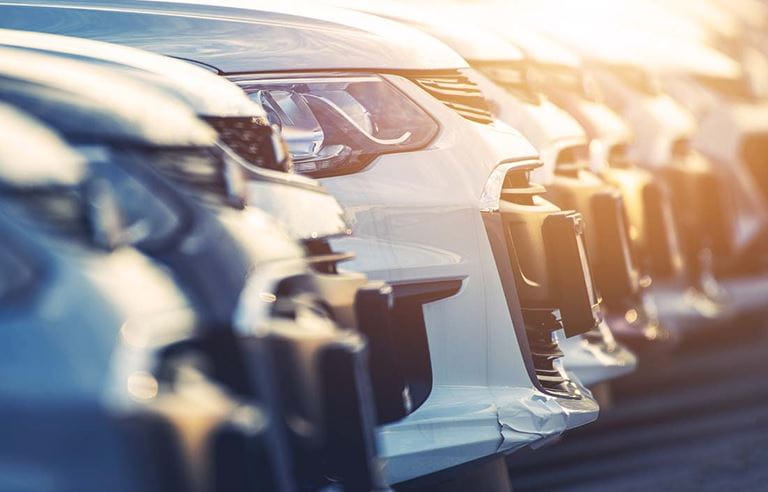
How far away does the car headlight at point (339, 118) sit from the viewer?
4570mm

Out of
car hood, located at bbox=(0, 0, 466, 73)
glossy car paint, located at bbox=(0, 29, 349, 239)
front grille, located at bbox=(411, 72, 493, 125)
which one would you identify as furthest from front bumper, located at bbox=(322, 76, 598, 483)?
glossy car paint, located at bbox=(0, 29, 349, 239)

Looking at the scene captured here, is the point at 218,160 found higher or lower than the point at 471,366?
higher

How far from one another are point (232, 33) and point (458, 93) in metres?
0.71

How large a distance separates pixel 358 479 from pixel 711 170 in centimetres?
645

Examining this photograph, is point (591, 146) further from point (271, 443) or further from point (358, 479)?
point (271, 443)

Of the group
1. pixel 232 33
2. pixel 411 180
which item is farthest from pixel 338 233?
pixel 232 33

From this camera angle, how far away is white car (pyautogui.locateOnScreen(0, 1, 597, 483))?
4473 millimetres

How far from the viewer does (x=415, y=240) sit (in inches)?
177

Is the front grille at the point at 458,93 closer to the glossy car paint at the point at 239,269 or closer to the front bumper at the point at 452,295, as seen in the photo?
the front bumper at the point at 452,295

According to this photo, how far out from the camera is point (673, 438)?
725 cm

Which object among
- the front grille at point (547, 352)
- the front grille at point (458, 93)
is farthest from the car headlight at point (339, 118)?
the front grille at point (547, 352)

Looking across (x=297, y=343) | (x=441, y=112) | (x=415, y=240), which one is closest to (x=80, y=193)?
(x=297, y=343)

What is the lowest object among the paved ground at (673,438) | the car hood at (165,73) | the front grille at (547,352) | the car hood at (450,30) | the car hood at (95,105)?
the paved ground at (673,438)

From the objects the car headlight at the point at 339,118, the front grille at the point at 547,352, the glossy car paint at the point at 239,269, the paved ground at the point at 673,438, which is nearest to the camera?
the glossy car paint at the point at 239,269
